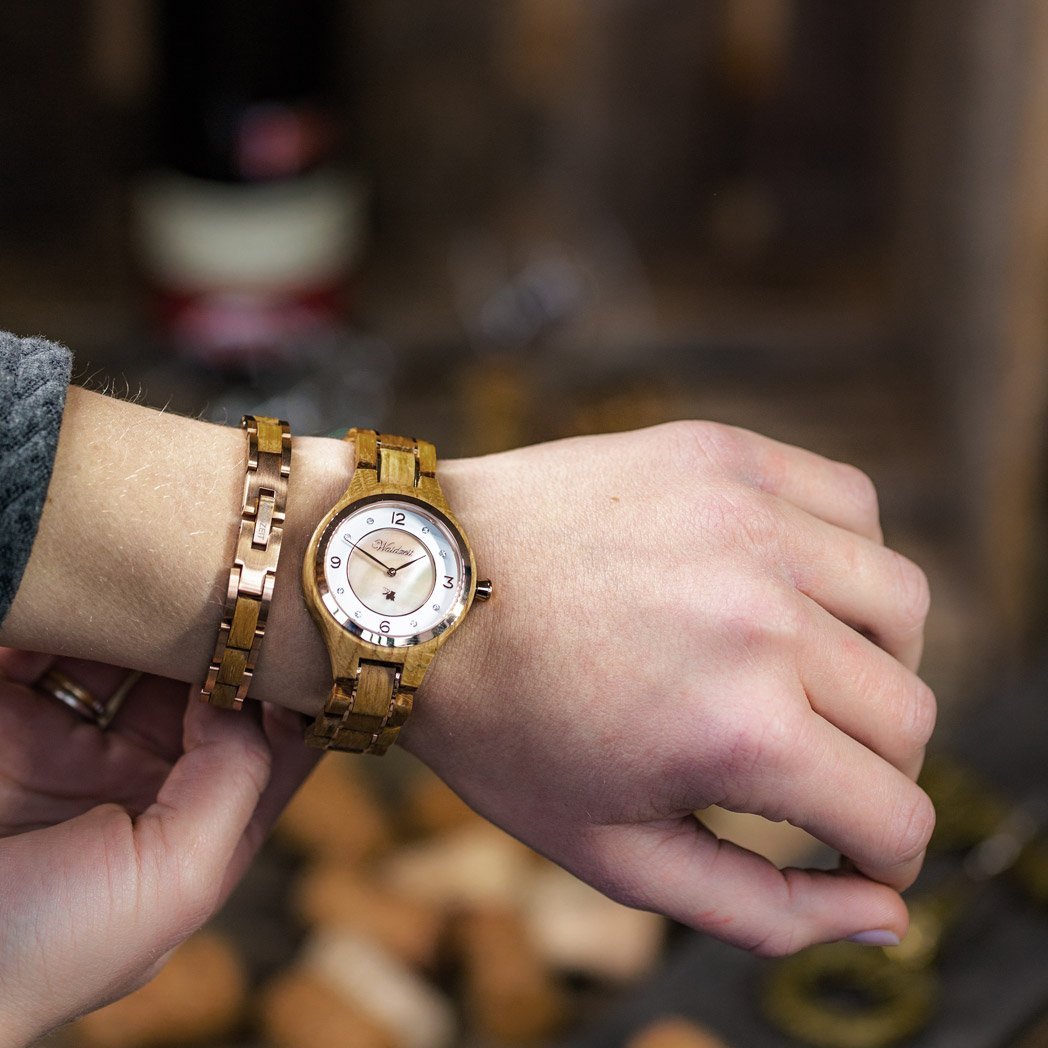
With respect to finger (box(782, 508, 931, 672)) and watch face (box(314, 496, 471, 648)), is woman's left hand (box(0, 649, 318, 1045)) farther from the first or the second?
finger (box(782, 508, 931, 672))

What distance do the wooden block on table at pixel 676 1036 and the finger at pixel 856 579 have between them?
0.41 meters

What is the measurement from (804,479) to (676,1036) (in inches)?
18.6

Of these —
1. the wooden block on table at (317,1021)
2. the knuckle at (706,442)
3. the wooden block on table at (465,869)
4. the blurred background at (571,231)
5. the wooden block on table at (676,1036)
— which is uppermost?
the knuckle at (706,442)

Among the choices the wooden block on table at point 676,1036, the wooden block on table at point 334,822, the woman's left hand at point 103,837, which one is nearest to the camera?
the woman's left hand at point 103,837

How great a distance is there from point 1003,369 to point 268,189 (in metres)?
1.10

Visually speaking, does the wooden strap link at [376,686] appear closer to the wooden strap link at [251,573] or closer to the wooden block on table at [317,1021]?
the wooden strap link at [251,573]

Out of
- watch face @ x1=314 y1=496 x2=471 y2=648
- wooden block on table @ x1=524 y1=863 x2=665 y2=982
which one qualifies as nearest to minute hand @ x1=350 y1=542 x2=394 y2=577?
watch face @ x1=314 y1=496 x2=471 y2=648

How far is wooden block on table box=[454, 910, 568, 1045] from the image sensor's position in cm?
108

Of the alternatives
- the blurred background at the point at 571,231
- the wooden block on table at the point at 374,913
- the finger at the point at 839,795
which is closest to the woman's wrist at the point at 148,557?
the finger at the point at 839,795

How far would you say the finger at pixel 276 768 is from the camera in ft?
2.24

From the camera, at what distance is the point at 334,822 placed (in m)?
1.28

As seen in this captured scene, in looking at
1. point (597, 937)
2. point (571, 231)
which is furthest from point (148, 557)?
point (571, 231)

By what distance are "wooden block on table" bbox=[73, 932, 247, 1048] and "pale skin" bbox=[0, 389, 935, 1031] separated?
0.51 meters

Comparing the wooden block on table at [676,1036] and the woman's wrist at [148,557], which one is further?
the wooden block on table at [676,1036]
